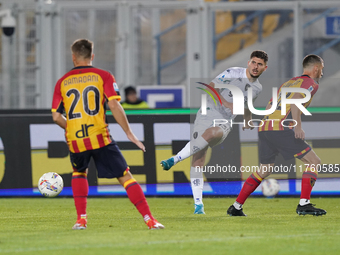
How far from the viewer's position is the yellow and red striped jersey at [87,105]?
6.05 m

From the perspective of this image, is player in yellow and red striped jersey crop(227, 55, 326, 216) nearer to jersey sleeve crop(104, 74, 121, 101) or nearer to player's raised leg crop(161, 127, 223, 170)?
player's raised leg crop(161, 127, 223, 170)

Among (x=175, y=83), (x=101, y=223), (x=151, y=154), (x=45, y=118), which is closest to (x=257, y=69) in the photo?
(x=101, y=223)

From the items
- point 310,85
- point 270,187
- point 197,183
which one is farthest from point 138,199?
point 270,187

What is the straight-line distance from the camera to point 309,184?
25.7 ft

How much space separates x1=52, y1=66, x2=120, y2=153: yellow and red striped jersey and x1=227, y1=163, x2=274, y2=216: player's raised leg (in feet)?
7.60

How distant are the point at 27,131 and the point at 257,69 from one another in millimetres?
4397

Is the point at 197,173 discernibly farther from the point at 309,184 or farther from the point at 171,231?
the point at 171,231

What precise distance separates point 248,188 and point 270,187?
255cm

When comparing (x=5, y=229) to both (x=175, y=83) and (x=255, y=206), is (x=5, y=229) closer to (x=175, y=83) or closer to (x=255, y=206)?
(x=255, y=206)

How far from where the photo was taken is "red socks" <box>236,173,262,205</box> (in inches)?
309

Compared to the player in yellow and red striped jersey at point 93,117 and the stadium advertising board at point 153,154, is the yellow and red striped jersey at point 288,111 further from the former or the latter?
the stadium advertising board at point 153,154

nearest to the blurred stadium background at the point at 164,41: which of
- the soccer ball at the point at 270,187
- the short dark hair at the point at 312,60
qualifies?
the soccer ball at the point at 270,187

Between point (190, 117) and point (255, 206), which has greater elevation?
point (190, 117)

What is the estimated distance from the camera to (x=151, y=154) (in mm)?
10711
